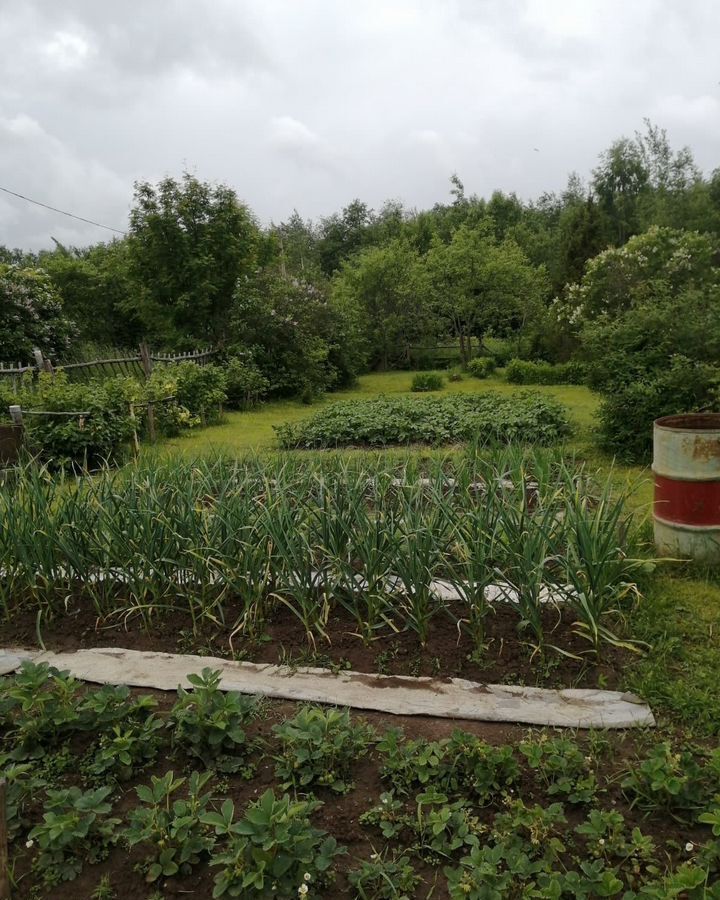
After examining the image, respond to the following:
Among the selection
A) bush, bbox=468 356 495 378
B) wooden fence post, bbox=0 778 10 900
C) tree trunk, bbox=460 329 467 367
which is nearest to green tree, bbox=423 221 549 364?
tree trunk, bbox=460 329 467 367

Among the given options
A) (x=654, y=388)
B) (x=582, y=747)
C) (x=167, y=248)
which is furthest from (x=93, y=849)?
(x=167, y=248)

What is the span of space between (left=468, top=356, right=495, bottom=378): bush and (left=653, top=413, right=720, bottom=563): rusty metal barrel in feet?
47.7

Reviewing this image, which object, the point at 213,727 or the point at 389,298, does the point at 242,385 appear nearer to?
the point at 389,298

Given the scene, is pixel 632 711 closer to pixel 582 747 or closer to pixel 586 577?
pixel 582 747

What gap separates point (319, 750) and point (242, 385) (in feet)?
37.6

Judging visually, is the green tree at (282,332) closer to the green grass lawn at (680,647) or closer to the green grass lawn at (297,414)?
the green grass lawn at (297,414)

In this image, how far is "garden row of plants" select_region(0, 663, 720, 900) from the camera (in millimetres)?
1635

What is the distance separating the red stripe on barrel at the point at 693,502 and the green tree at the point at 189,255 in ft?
39.4

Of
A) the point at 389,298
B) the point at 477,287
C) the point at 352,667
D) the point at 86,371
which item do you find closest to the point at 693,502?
the point at 352,667

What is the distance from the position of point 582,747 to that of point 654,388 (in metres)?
4.74

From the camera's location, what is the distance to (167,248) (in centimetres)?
1423

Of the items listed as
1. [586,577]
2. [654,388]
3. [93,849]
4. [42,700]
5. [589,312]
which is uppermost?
[589,312]

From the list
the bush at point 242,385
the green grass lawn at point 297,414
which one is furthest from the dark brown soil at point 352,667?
the bush at point 242,385

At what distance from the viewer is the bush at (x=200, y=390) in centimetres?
1107
